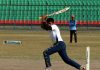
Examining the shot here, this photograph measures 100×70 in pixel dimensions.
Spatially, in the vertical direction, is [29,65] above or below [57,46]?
below

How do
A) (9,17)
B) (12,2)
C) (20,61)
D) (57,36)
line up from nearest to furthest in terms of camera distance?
(57,36) → (20,61) → (9,17) → (12,2)

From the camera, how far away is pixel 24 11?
54.2 m

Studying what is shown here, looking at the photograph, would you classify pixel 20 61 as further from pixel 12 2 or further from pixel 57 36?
pixel 12 2

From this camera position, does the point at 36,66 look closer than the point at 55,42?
No

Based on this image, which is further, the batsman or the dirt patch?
the dirt patch

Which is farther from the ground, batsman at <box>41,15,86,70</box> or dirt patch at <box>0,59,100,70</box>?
batsman at <box>41,15,86,70</box>

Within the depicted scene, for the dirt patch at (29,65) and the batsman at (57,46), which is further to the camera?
the dirt patch at (29,65)

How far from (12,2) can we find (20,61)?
38.0 meters

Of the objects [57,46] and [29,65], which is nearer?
[57,46]

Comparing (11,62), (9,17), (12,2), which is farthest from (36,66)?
(12,2)

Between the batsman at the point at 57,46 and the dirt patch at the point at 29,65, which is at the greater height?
the batsman at the point at 57,46

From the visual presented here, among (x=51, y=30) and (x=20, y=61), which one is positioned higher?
(x=51, y=30)

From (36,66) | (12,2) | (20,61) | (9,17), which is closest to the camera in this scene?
(36,66)

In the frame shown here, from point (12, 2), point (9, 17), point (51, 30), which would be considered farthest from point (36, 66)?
point (12, 2)
